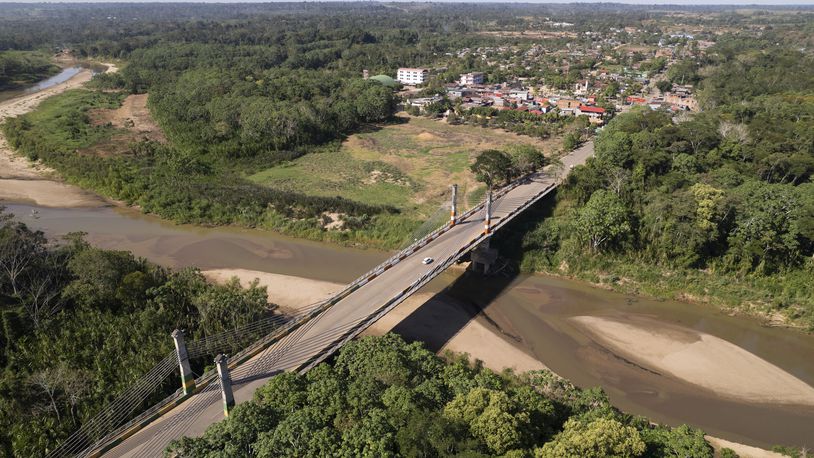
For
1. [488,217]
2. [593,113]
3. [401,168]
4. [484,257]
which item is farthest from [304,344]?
[593,113]

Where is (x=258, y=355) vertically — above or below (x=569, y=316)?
above

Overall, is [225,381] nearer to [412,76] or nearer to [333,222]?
[333,222]

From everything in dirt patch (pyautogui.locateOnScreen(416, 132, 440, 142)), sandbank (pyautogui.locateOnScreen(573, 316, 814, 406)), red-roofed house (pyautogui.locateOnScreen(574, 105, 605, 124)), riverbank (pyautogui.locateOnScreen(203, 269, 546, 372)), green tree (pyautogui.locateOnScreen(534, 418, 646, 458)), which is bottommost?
sandbank (pyautogui.locateOnScreen(573, 316, 814, 406))

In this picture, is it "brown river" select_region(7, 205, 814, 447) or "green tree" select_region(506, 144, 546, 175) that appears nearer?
"brown river" select_region(7, 205, 814, 447)

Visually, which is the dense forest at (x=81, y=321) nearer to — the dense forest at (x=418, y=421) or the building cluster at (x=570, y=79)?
the dense forest at (x=418, y=421)

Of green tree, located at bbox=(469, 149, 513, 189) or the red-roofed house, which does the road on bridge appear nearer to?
green tree, located at bbox=(469, 149, 513, 189)

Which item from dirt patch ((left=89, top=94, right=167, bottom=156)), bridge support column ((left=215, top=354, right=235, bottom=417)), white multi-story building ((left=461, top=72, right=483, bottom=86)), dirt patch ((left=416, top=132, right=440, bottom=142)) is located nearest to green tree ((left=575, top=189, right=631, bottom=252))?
bridge support column ((left=215, top=354, right=235, bottom=417))
